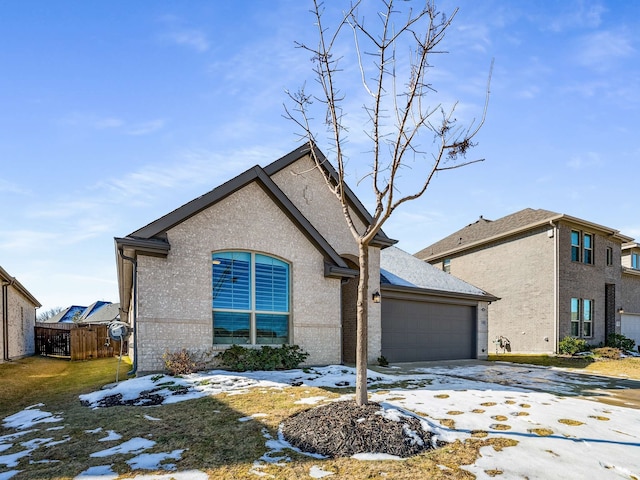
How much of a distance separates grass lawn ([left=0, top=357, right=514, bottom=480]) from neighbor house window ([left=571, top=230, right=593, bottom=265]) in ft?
56.8

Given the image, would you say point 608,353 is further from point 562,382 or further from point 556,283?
point 562,382

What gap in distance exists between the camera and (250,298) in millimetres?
11164

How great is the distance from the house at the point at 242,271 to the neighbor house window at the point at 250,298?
3 cm

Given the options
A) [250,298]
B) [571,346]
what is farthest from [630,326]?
[250,298]

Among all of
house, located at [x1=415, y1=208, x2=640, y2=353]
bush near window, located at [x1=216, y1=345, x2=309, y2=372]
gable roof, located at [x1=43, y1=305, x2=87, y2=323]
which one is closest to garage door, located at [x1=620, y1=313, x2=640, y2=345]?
house, located at [x1=415, y1=208, x2=640, y2=353]

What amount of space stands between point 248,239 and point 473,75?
21.8ft

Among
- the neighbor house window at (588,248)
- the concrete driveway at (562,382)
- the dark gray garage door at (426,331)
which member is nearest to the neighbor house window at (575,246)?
the neighbor house window at (588,248)

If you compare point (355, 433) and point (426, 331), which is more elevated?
point (355, 433)

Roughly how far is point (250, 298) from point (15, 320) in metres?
15.8

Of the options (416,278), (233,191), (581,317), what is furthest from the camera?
(581,317)

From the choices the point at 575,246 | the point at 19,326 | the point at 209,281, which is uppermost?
the point at 575,246

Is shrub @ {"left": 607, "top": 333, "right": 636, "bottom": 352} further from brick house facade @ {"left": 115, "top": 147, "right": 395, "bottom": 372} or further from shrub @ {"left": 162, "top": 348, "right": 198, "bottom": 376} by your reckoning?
shrub @ {"left": 162, "top": 348, "right": 198, "bottom": 376}

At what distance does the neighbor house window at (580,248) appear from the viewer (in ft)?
66.2

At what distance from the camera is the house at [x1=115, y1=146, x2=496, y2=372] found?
964 cm
